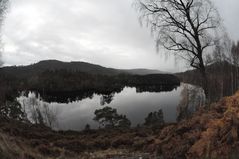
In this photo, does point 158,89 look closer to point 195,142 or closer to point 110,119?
point 110,119

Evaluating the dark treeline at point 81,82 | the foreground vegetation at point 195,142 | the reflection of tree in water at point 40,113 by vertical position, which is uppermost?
the dark treeline at point 81,82

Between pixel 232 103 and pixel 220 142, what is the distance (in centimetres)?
210

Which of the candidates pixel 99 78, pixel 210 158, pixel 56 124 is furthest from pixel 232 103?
pixel 99 78

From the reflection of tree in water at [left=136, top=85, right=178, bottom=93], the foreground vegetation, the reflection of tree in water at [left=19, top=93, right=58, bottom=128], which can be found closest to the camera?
the foreground vegetation

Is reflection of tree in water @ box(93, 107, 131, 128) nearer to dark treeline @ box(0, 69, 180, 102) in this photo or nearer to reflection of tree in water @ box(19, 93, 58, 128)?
reflection of tree in water @ box(19, 93, 58, 128)

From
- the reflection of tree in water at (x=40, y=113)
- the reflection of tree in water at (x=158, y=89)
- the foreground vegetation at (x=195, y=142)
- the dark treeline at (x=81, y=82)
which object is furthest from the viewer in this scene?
the dark treeline at (x=81, y=82)

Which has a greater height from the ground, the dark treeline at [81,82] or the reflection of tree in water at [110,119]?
the dark treeline at [81,82]

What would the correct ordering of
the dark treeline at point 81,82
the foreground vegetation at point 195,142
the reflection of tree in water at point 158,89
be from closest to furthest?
1. the foreground vegetation at point 195,142
2. the reflection of tree in water at point 158,89
3. the dark treeline at point 81,82

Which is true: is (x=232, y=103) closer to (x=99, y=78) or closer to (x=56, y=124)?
(x=56, y=124)

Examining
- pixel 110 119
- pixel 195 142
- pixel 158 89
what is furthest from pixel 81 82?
pixel 195 142

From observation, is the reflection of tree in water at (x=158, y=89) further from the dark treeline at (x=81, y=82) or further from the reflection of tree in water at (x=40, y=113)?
Result: the reflection of tree in water at (x=40, y=113)

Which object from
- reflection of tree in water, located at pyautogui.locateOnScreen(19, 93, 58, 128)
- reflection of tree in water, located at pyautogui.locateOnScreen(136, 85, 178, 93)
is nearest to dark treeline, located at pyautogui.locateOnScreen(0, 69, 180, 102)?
reflection of tree in water, located at pyautogui.locateOnScreen(136, 85, 178, 93)

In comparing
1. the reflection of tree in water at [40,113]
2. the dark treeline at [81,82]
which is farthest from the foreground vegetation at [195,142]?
the dark treeline at [81,82]

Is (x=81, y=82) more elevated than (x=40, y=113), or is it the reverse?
(x=81, y=82)
